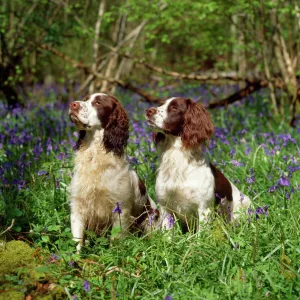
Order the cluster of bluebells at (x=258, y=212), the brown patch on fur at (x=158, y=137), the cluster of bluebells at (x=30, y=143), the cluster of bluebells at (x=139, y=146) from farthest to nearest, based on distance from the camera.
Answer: the cluster of bluebells at (x=30, y=143), the cluster of bluebells at (x=139, y=146), the brown patch on fur at (x=158, y=137), the cluster of bluebells at (x=258, y=212)

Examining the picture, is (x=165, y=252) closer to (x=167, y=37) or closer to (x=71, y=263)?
(x=71, y=263)

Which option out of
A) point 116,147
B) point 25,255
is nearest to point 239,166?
point 116,147

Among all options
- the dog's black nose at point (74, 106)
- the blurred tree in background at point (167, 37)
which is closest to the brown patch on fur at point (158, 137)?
the dog's black nose at point (74, 106)

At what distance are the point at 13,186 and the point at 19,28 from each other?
6.04 m

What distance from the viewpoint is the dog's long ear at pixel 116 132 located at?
177 inches

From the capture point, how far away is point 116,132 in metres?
4.53

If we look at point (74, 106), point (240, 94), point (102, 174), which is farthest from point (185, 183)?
point (240, 94)

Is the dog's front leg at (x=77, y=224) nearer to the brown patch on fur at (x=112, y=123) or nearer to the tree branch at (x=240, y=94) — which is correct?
the brown patch on fur at (x=112, y=123)

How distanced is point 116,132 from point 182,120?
1.98 feet

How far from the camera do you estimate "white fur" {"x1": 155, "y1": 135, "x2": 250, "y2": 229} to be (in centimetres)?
450

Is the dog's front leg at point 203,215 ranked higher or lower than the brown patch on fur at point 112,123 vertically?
lower

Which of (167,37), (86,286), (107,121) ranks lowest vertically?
(86,286)

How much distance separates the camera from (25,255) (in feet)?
12.2

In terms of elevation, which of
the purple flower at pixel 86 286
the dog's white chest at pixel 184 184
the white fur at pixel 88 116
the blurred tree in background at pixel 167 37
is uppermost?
the blurred tree in background at pixel 167 37
